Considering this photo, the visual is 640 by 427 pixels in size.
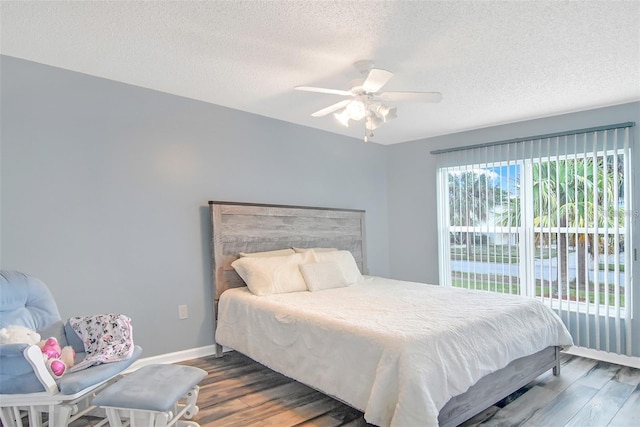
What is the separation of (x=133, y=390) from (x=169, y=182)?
5.91 feet

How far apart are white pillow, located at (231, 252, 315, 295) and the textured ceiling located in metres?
1.45

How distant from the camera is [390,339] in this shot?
1957mm

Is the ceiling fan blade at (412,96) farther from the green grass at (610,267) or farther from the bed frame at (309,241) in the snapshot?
the green grass at (610,267)

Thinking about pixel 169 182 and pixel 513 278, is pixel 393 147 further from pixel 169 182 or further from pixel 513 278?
pixel 169 182

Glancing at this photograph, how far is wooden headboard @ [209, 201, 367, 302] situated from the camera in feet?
11.0

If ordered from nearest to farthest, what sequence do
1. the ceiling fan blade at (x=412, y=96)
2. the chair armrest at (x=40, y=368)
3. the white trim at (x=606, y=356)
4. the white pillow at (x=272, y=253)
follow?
the chair armrest at (x=40, y=368) < the ceiling fan blade at (x=412, y=96) < the white trim at (x=606, y=356) < the white pillow at (x=272, y=253)

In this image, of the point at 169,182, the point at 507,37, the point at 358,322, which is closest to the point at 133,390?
the point at 358,322

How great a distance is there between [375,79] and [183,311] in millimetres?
2458

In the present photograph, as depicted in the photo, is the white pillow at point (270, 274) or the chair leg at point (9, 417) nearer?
the chair leg at point (9, 417)

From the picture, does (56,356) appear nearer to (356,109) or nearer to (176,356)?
(176,356)

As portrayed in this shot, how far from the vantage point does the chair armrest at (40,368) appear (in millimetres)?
1758

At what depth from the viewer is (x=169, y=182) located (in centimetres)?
318

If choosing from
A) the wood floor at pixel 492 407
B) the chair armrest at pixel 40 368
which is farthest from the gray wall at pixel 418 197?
the chair armrest at pixel 40 368

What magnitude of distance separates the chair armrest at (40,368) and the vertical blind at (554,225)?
3.95m
